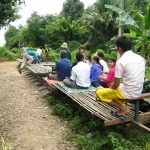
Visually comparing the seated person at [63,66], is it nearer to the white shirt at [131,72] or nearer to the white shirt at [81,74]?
the white shirt at [81,74]

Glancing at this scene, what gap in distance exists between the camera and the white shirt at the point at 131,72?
598cm

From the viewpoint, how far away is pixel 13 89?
41.1ft

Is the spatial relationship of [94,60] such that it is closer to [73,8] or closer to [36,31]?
[36,31]

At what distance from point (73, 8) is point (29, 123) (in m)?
32.6

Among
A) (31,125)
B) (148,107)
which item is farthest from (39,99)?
(148,107)

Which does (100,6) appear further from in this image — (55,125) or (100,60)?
(55,125)

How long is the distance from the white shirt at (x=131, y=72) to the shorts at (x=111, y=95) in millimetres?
82

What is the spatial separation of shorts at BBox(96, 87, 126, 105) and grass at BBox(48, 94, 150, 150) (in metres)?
0.60

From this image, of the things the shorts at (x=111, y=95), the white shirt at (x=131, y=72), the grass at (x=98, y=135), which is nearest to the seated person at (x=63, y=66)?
the grass at (x=98, y=135)

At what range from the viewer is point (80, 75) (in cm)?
894

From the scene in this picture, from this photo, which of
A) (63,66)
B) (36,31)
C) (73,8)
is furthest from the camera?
(73,8)

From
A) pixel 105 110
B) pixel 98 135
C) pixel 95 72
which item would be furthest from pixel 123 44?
pixel 95 72

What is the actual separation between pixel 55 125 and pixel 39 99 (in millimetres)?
2897

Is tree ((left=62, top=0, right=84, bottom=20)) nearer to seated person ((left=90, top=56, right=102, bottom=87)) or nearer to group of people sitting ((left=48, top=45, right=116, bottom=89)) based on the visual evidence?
group of people sitting ((left=48, top=45, right=116, bottom=89))
